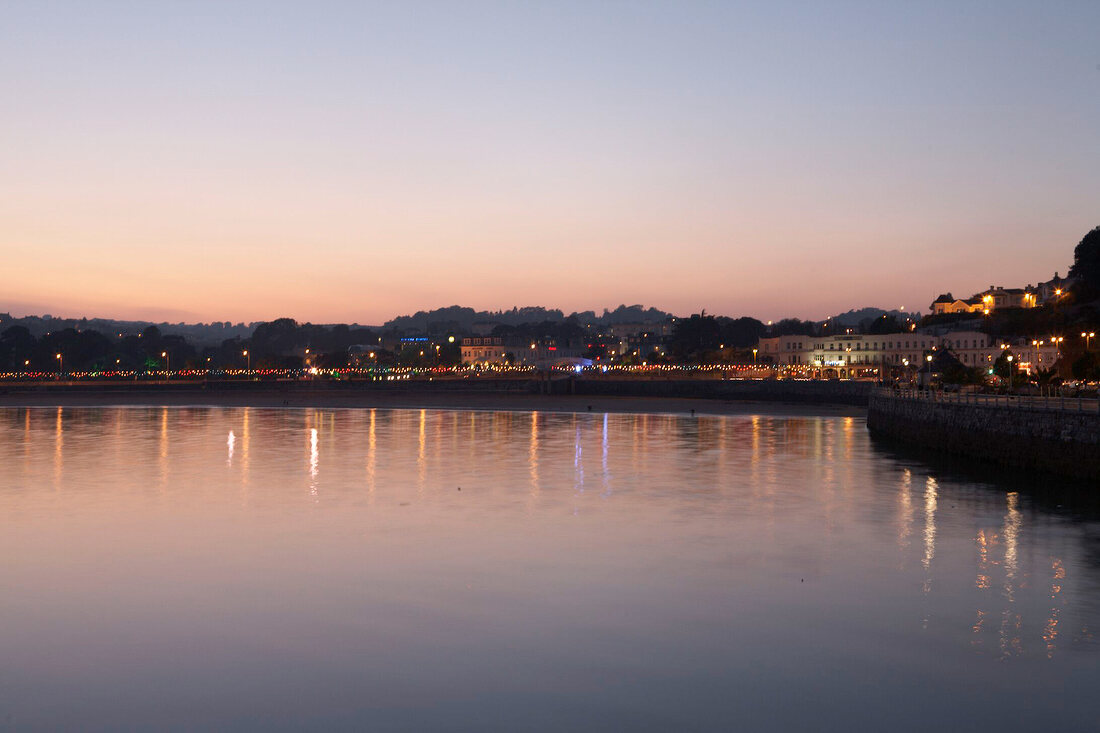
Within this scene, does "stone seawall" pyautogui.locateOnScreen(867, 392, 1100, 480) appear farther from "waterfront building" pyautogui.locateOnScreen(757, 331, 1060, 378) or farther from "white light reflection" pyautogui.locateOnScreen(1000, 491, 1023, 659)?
"waterfront building" pyautogui.locateOnScreen(757, 331, 1060, 378)

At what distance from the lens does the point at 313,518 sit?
2833 centimetres

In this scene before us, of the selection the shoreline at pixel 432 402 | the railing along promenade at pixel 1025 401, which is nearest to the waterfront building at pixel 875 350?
the shoreline at pixel 432 402

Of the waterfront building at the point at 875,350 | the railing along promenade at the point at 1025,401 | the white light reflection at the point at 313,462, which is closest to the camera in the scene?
the white light reflection at the point at 313,462

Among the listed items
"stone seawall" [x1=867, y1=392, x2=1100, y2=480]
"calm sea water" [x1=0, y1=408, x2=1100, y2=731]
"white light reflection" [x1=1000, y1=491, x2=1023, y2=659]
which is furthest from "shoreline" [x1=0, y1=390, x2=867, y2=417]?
"calm sea water" [x1=0, y1=408, x2=1100, y2=731]

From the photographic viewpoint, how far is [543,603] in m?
18.0

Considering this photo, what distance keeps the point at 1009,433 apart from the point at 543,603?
2889 centimetres

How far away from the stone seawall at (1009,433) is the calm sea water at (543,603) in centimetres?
277

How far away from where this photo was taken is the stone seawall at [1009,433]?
34.1 metres

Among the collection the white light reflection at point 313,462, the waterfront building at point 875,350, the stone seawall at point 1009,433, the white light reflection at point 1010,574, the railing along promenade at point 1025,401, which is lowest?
the white light reflection at point 313,462

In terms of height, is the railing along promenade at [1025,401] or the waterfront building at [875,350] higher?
the waterfront building at [875,350]

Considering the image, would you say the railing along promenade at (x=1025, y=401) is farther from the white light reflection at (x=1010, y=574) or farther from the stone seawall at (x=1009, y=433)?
the white light reflection at (x=1010, y=574)

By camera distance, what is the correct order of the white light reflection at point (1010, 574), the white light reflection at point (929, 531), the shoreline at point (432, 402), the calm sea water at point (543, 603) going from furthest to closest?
1. the shoreline at point (432, 402)
2. the white light reflection at point (929, 531)
3. the white light reflection at point (1010, 574)
4. the calm sea water at point (543, 603)

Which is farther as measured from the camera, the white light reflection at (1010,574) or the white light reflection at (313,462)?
the white light reflection at (313,462)

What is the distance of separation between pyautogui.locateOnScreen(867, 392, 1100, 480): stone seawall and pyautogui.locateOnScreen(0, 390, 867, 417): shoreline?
38628 millimetres
